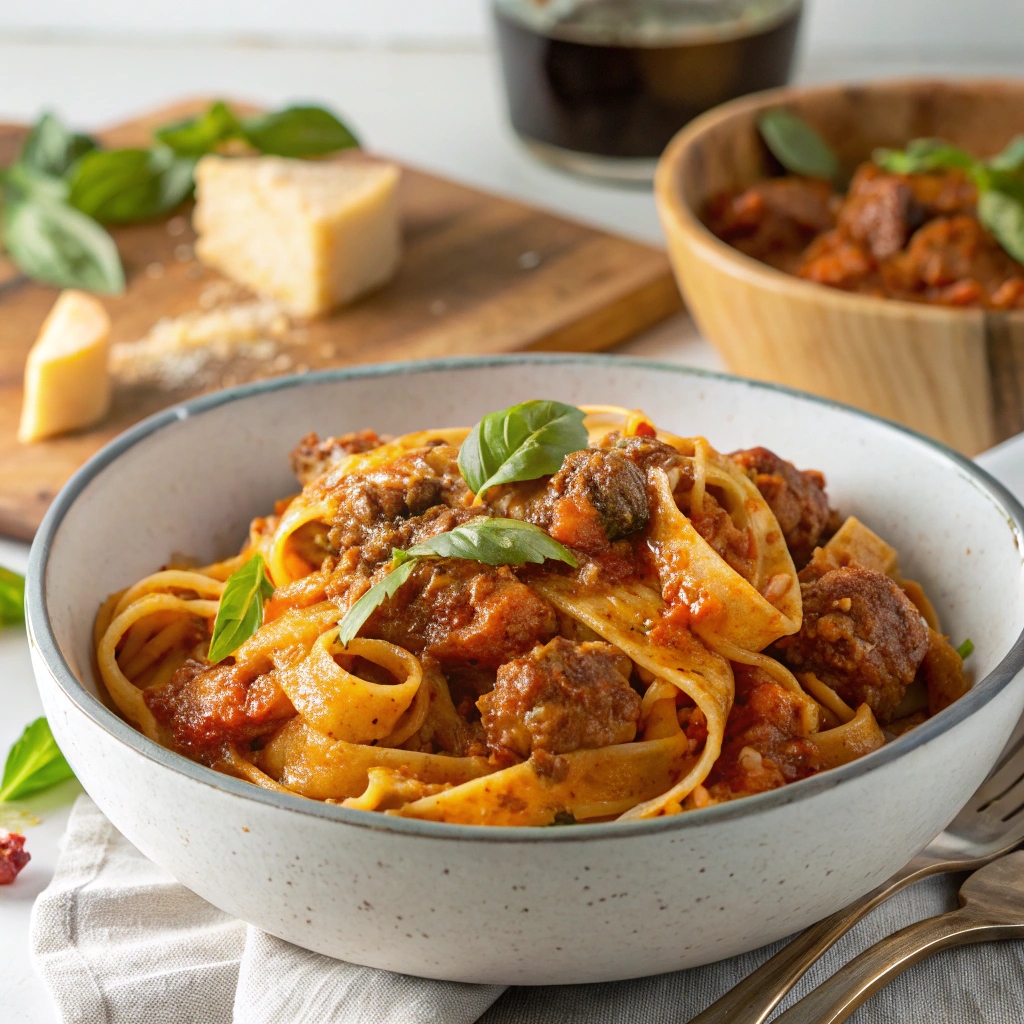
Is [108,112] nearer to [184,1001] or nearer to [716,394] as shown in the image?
[716,394]

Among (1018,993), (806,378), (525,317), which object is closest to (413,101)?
(525,317)

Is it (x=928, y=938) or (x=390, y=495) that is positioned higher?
(x=390, y=495)

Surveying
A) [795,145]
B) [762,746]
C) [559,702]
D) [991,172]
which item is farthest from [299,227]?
[762,746]

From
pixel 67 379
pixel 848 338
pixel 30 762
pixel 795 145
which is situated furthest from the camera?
pixel 795 145

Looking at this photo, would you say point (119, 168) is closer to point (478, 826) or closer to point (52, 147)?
point (52, 147)

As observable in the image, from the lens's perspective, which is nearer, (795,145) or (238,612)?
(238,612)

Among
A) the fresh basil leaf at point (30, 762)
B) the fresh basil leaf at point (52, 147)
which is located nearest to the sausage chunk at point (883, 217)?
the fresh basil leaf at point (30, 762)

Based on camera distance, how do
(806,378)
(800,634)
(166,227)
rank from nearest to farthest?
(800,634), (806,378), (166,227)
